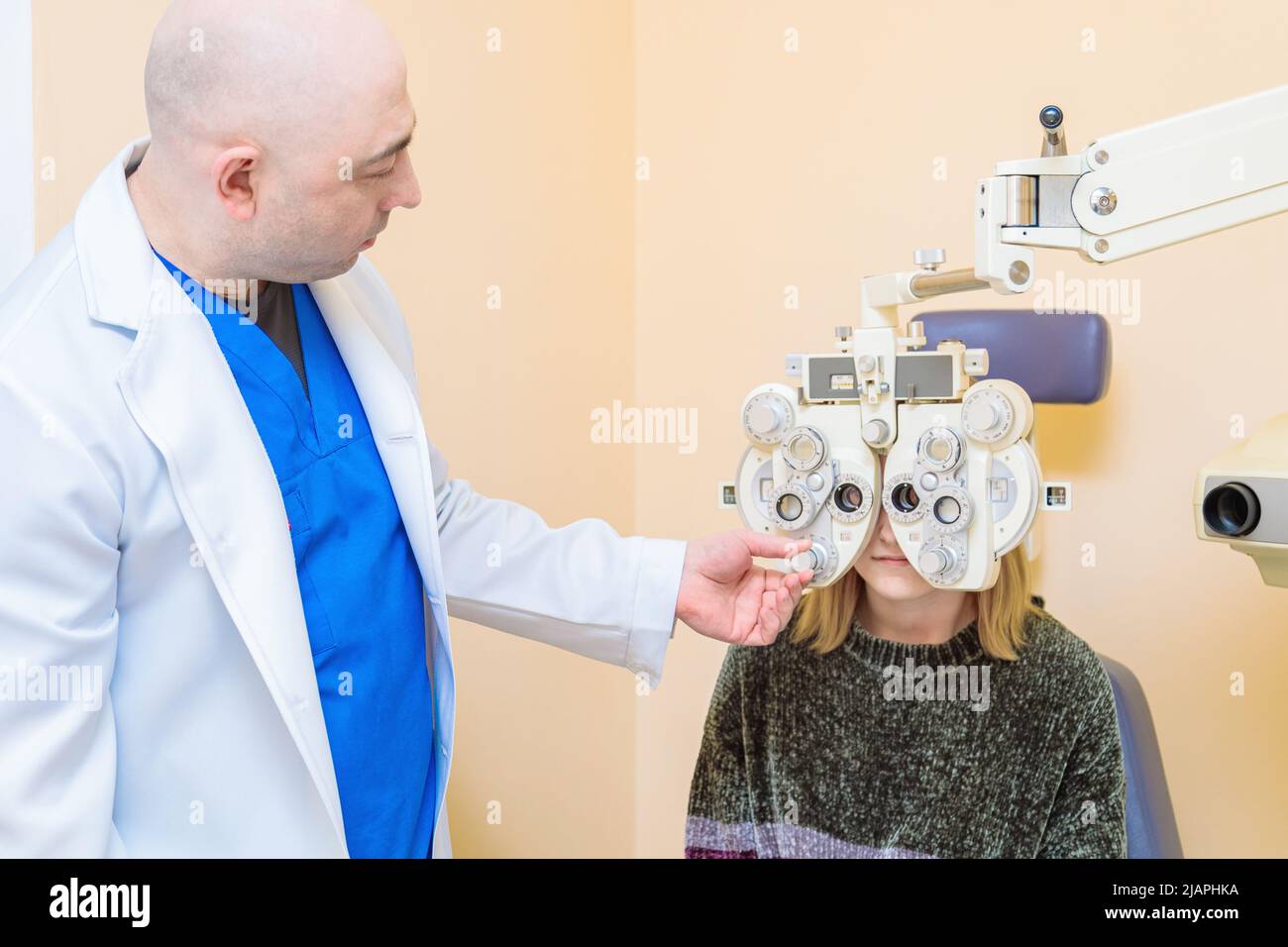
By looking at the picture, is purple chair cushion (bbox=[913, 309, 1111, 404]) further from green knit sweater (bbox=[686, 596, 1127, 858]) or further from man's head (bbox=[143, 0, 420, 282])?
man's head (bbox=[143, 0, 420, 282])

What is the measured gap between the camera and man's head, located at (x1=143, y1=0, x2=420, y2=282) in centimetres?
106

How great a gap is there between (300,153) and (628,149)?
152 centimetres

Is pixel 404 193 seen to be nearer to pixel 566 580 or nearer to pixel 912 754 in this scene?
pixel 566 580

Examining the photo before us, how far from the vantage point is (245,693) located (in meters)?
1.12

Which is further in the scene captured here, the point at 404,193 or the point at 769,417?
the point at 769,417

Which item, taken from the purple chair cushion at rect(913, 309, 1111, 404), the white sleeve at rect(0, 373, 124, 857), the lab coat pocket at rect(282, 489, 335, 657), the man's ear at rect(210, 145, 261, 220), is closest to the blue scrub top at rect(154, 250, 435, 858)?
the lab coat pocket at rect(282, 489, 335, 657)

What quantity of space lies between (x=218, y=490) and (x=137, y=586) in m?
0.11

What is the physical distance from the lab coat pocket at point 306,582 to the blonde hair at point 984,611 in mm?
663

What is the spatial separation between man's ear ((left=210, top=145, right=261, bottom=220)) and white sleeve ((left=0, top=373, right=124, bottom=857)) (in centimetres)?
25

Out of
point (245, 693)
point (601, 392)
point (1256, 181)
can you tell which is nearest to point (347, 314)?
point (245, 693)

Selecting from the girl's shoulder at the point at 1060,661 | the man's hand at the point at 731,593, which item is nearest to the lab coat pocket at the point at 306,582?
the man's hand at the point at 731,593

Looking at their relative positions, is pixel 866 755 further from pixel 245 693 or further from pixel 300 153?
pixel 300 153

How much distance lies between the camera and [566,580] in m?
1.45

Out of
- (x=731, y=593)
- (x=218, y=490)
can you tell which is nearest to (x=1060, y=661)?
(x=731, y=593)
